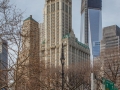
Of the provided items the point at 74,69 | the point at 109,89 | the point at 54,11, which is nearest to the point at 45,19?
the point at 54,11

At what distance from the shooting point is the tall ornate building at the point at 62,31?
110 m

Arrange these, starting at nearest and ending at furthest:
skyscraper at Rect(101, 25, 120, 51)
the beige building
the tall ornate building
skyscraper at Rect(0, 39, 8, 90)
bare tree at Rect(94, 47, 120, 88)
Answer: skyscraper at Rect(0, 39, 8, 90) → the beige building → bare tree at Rect(94, 47, 120, 88) → the tall ornate building → skyscraper at Rect(101, 25, 120, 51)

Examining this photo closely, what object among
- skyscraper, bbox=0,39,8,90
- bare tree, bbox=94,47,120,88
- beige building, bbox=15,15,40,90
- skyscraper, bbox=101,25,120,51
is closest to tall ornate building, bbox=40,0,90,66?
skyscraper, bbox=101,25,120,51

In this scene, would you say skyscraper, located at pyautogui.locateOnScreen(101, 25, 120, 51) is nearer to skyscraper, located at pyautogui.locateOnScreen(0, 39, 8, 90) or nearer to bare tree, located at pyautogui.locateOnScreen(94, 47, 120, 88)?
bare tree, located at pyautogui.locateOnScreen(94, 47, 120, 88)

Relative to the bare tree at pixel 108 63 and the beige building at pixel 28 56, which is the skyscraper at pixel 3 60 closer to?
the beige building at pixel 28 56

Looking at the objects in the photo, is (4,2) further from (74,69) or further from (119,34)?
(119,34)

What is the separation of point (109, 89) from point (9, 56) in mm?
7261

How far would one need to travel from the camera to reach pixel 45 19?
116938 mm

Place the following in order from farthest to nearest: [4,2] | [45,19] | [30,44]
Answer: [45,19] → [30,44] → [4,2]

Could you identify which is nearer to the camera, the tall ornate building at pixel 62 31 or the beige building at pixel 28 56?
the beige building at pixel 28 56

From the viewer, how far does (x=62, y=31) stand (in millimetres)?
118562

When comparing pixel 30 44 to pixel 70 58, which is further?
pixel 70 58

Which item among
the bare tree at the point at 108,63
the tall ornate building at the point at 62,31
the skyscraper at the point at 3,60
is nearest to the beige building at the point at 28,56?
the skyscraper at the point at 3,60

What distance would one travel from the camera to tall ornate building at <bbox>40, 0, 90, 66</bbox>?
110 m
